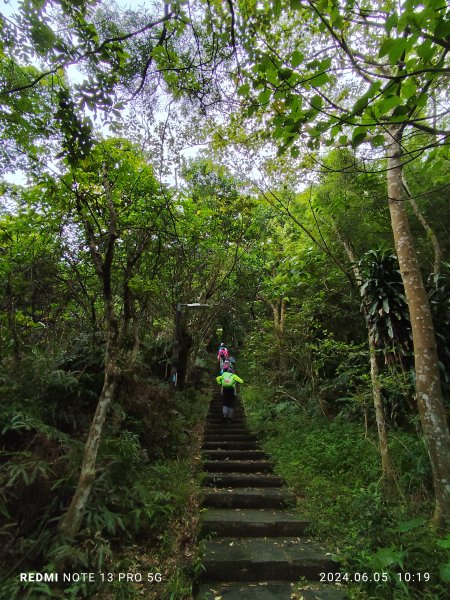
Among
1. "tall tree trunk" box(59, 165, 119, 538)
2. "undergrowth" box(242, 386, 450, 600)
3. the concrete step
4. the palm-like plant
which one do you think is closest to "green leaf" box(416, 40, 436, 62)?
"tall tree trunk" box(59, 165, 119, 538)

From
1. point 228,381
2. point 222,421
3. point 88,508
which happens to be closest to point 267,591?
point 88,508

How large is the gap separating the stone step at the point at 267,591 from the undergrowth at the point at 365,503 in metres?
0.26

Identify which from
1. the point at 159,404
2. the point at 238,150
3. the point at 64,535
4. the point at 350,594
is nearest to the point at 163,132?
the point at 238,150

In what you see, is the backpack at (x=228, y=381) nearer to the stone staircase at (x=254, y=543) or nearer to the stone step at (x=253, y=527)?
the stone staircase at (x=254, y=543)

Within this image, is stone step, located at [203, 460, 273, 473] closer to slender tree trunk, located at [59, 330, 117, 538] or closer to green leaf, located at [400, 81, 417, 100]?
slender tree trunk, located at [59, 330, 117, 538]

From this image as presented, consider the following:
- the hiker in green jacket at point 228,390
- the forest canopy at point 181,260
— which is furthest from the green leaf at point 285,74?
the hiker in green jacket at point 228,390

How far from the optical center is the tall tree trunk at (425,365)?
3518mm

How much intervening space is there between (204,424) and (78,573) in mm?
6131

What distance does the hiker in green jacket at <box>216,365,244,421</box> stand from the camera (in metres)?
9.08

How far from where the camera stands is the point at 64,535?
3184mm

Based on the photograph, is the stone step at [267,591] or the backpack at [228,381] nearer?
the stone step at [267,591]

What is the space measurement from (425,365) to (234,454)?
4610 mm

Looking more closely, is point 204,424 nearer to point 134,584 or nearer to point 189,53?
point 134,584

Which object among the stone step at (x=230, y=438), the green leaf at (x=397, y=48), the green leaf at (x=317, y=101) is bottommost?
the stone step at (x=230, y=438)
